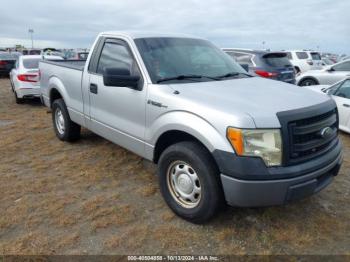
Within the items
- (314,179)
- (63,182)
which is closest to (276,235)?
(314,179)

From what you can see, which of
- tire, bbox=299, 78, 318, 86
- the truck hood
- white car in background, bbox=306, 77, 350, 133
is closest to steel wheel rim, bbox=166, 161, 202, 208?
Result: the truck hood

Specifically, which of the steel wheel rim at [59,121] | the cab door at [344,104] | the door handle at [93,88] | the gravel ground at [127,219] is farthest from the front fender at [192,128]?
the cab door at [344,104]

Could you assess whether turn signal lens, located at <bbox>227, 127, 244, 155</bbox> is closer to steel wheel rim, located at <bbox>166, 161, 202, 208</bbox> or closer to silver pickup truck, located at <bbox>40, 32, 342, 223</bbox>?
silver pickup truck, located at <bbox>40, 32, 342, 223</bbox>

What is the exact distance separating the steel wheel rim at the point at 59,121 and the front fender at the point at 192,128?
2.91 metres

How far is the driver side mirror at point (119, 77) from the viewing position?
346 cm

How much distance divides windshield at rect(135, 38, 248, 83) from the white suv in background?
15.2m

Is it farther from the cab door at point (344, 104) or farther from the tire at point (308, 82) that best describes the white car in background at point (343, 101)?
the tire at point (308, 82)

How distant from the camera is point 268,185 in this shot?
2.76m

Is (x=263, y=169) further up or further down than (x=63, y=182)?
further up

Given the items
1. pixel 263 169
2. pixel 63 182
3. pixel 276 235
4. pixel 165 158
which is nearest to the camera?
pixel 263 169

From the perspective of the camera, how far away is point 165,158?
341cm

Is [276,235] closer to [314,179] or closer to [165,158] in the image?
[314,179]

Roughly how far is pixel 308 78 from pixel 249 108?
33.5 feet

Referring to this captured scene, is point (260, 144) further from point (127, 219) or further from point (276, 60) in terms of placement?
point (276, 60)
